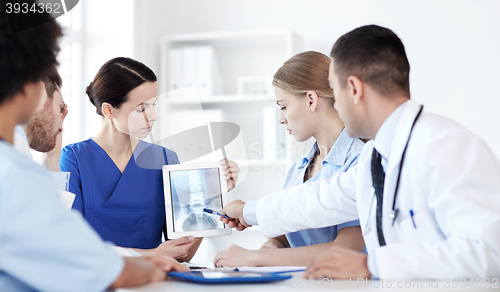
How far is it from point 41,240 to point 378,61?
0.82 meters

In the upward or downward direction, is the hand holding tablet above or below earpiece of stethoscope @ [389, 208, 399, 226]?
below

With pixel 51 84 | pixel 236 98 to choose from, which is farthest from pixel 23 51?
pixel 236 98

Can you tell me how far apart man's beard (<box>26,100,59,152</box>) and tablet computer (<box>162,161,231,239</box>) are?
444mm

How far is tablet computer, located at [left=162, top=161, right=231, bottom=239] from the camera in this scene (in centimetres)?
153

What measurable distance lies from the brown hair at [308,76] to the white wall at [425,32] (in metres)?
1.61

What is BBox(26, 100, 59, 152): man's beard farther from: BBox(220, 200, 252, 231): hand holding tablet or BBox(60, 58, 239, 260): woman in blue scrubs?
BBox(220, 200, 252, 231): hand holding tablet

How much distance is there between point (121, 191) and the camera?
5.47 ft

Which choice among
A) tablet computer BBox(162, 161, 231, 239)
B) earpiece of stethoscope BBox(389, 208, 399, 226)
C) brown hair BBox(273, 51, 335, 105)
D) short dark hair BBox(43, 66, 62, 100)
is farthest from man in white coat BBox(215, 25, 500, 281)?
short dark hair BBox(43, 66, 62, 100)

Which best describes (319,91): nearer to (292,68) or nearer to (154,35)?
(292,68)

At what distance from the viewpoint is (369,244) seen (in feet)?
3.45

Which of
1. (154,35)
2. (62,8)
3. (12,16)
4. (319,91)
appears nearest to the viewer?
(12,16)

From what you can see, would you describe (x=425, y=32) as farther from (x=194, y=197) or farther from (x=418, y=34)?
(x=194, y=197)

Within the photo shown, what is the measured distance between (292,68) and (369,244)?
0.72m

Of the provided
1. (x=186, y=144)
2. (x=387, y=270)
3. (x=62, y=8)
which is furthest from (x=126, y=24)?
(x=387, y=270)
